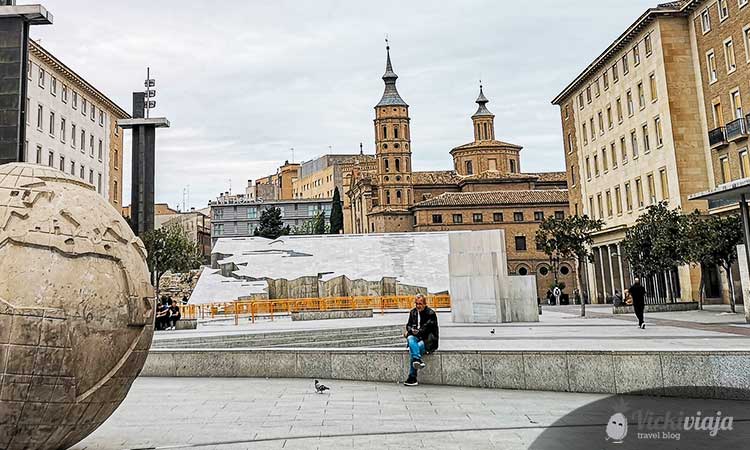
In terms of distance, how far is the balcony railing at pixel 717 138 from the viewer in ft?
113

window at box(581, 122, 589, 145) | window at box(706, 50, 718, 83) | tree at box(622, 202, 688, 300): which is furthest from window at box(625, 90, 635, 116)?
tree at box(622, 202, 688, 300)

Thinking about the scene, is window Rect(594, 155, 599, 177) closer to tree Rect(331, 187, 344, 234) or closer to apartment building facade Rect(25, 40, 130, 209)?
apartment building facade Rect(25, 40, 130, 209)

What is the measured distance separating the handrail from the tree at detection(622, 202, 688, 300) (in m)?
12.4

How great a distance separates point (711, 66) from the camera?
3619 cm

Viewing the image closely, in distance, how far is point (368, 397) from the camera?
30.4 feet

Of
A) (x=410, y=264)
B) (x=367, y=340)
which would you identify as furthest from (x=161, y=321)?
(x=410, y=264)

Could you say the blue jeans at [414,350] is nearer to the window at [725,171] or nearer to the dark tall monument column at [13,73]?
the dark tall monument column at [13,73]

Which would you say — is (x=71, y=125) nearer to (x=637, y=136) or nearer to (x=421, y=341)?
(x=637, y=136)

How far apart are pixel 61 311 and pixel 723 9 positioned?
4023 centimetres

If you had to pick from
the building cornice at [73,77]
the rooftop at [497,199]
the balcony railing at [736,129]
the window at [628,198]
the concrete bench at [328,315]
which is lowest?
the concrete bench at [328,315]

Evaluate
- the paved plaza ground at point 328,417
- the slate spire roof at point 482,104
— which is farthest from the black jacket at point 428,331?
the slate spire roof at point 482,104

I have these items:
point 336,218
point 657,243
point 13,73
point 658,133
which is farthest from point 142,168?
point 336,218

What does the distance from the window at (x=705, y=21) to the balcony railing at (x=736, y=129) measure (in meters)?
7.00

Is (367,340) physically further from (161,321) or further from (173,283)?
(173,283)
